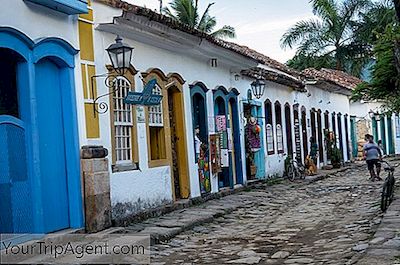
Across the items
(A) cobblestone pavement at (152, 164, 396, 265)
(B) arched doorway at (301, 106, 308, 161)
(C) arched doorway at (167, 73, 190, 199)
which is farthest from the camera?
(B) arched doorway at (301, 106, 308, 161)

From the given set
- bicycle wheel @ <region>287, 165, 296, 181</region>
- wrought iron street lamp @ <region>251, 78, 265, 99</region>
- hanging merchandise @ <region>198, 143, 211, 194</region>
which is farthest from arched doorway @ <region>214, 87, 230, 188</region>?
bicycle wheel @ <region>287, 165, 296, 181</region>

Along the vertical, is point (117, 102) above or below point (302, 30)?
below

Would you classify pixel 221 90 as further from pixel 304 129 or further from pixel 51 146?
pixel 304 129

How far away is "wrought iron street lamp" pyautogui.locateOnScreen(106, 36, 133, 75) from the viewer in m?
9.73

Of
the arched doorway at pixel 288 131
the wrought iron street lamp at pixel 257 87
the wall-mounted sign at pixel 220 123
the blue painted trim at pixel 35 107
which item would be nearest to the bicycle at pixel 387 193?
the wall-mounted sign at pixel 220 123

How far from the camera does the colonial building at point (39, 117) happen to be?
7.91m

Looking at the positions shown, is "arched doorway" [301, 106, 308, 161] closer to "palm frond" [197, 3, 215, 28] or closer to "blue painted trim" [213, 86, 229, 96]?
"blue painted trim" [213, 86, 229, 96]

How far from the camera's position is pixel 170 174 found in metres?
12.4

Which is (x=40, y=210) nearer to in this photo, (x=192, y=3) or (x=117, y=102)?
(x=117, y=102)

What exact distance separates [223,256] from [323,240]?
174 centimetres

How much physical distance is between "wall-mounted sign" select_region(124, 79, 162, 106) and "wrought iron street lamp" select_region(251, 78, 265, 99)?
274 inches

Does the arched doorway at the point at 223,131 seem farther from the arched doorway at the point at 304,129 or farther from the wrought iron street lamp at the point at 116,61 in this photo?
the arched doorway at the point at 304,129

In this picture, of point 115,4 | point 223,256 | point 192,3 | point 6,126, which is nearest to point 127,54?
point 115,4

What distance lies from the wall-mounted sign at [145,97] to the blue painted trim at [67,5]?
6.26 ft
